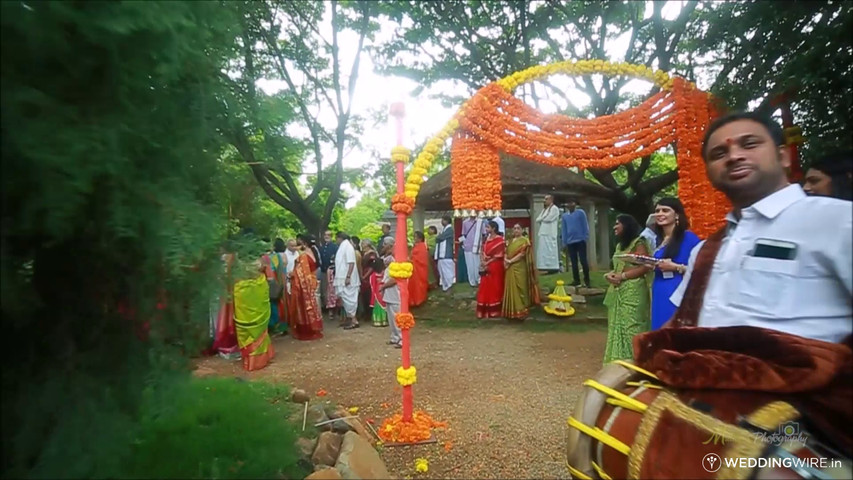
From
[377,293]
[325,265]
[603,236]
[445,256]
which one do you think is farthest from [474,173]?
[603,236]

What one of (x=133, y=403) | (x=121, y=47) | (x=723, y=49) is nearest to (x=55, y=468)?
(x=133, y=403)

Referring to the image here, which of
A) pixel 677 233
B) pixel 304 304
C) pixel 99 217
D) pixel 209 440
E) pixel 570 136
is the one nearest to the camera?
pixel 99 217

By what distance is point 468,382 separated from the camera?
575 cm

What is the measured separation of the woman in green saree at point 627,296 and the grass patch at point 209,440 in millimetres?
3121

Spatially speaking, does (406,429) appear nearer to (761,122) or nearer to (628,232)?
(628,232)

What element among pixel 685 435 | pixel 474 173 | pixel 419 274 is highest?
pixel 474 173

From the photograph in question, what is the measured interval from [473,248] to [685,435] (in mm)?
10340

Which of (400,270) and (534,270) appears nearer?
(400,270)

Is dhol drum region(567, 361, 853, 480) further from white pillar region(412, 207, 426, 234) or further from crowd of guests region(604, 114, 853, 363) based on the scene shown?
white pillar region(412, 207, 426, 234)

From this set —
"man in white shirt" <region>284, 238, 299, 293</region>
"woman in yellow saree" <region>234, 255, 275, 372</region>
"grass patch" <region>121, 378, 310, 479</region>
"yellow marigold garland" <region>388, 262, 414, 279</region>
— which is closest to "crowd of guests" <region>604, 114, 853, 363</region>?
"grass patch" <region>121, 378, 310, 479</region>

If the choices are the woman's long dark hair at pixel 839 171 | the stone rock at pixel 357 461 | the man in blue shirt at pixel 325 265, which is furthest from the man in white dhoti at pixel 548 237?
the woman's long dark hair at pixel 839 171

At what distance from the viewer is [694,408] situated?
4.59 feet

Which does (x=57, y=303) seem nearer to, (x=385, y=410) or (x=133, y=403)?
(x=133, y=403)

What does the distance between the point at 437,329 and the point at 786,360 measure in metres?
8.22
